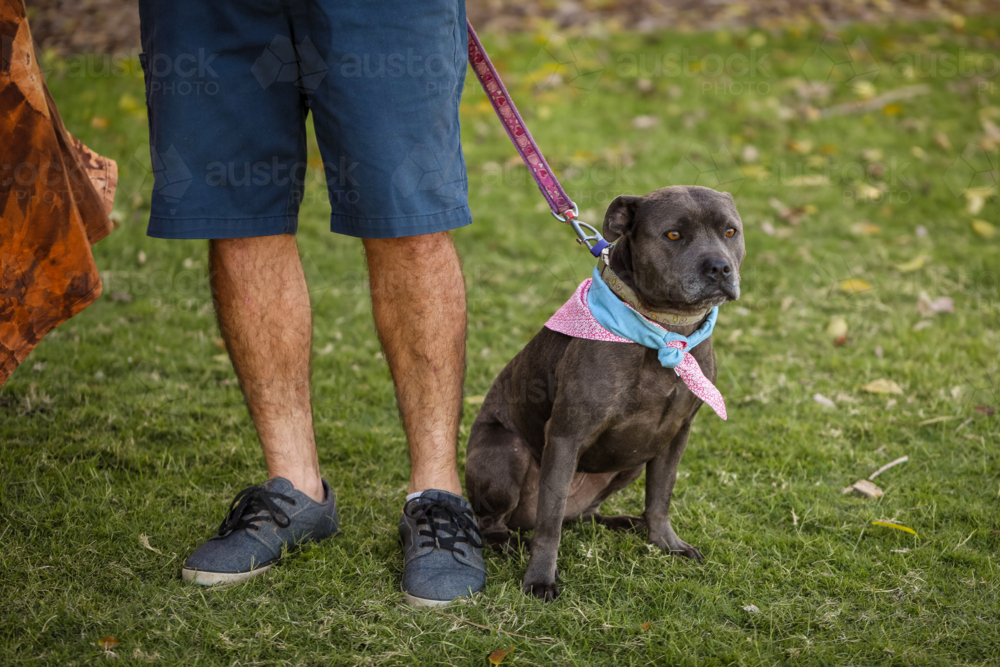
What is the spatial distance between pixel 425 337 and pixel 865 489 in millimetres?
1832

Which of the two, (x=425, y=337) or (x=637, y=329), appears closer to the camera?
(x=637, y=329)

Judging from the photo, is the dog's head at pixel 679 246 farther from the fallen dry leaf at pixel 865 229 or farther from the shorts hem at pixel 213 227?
the fallen dry leaf at pixel 865 229

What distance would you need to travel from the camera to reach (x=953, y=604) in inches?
101

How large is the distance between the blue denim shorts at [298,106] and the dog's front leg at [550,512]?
2.56 feet

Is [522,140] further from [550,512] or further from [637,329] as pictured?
[550,512]

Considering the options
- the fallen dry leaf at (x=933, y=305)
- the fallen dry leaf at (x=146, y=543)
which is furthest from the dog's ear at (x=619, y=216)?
the fallen dry leaf at (x=933, y=305)

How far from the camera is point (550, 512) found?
265 centimetres

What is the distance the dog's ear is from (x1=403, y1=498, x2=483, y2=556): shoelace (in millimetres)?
1027

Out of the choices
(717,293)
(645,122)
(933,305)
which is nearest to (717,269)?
(717,293)

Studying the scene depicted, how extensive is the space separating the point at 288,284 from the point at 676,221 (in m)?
1.28

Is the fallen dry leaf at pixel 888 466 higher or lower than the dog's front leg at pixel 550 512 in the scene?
lower

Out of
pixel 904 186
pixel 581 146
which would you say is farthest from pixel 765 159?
pixel 581 146

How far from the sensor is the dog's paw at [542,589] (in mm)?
2615

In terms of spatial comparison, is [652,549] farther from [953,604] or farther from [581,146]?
[581,146]
